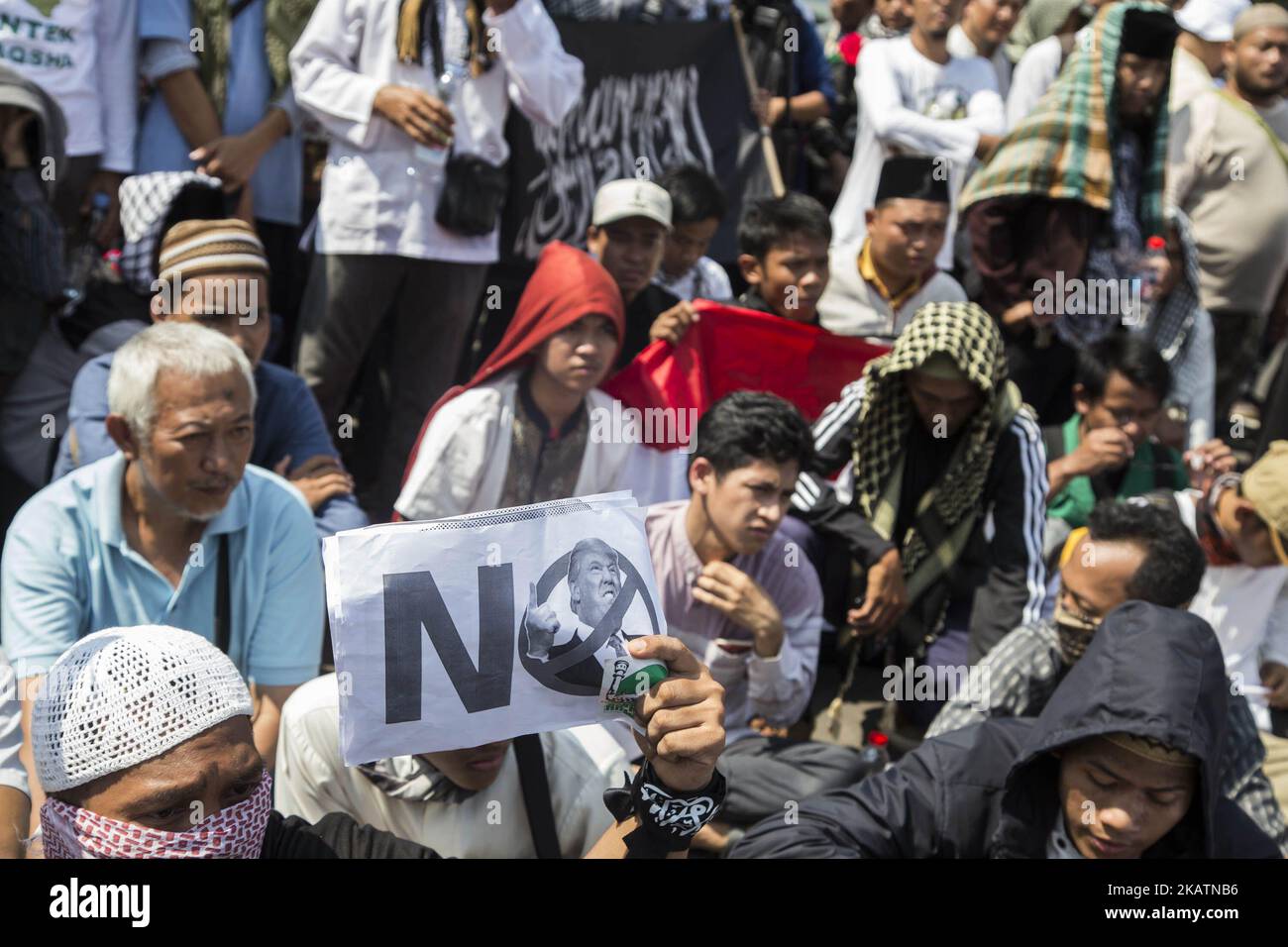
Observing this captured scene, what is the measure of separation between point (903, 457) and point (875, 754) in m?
1.09

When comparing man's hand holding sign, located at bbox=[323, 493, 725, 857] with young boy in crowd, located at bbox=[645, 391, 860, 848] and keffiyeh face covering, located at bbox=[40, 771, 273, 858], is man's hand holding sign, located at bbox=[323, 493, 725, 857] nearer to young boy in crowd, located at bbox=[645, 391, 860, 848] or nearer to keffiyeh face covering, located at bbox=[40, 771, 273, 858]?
keffiyeh face covering, located at bbox=[40, 771, 273, 858]

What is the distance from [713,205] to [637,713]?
370cm

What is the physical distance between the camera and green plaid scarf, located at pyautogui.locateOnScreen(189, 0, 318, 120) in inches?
205

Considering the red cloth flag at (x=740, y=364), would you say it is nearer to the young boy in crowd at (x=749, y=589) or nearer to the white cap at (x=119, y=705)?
the young boy in crowd at (x=749, y=589)

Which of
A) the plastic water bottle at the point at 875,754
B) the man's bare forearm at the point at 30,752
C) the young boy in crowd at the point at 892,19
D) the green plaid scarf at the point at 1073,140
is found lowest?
the plastic water bottle at the point at 875,754

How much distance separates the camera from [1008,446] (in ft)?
16.2

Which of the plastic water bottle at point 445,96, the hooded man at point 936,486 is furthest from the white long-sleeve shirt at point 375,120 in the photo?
the hooded man at point 936,486

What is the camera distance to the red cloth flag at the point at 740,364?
16.6 feet

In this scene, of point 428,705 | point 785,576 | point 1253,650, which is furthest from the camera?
point 1253,650

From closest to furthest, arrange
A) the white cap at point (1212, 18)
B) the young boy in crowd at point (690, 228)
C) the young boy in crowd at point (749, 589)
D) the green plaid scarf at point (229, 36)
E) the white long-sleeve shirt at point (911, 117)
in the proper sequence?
the young boy in crowd at point (749, 589)
the green plaid scarf at point (229, 36)
the young boy in crowd at point (690, 228)
the white long-sleeve shirt at point (911, 117)
the white cap at point (1212, 18)

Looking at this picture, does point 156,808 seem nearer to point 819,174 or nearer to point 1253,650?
point 1253,650

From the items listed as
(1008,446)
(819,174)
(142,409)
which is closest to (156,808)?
(142,409)

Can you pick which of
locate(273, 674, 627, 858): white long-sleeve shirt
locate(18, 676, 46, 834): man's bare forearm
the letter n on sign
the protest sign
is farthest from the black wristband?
the protest sign

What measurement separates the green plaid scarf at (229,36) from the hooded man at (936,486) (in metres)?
2.25
